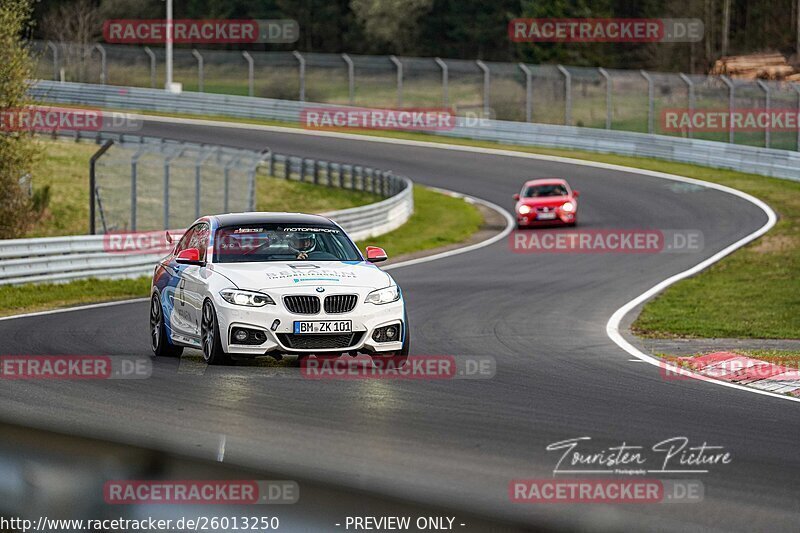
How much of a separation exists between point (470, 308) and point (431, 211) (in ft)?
63.9

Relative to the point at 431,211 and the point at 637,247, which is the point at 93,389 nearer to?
the point at 637,247

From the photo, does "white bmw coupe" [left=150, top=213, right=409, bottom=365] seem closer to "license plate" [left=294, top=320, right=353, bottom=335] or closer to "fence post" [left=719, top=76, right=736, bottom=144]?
"license plate" [left=294, top=320, right=353, bottom=335]

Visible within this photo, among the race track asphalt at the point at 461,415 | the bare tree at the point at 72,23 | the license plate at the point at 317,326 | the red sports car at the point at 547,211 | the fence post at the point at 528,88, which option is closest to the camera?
the race track asphalt at the point at 461,415

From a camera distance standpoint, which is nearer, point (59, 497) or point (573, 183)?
point (59, 497)

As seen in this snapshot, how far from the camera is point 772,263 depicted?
2580 centimetres

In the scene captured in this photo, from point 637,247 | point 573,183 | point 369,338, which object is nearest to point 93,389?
point 369,338

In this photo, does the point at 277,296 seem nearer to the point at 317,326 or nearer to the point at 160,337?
the point at 317,326

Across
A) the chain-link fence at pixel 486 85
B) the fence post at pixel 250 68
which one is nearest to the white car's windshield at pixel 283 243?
the chain-link fence at pixel 486 85

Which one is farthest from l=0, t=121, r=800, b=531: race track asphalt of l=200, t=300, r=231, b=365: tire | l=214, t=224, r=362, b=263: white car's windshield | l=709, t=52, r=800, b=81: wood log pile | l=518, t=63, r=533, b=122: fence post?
l=709, t=52, r=800, b=81: wood log pile

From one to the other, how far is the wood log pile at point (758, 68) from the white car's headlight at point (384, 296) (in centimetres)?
4862

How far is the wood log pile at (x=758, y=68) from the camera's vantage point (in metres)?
58.0

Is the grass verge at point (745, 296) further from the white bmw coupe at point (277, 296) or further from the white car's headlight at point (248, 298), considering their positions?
the white car's headlight at point (248, 298)

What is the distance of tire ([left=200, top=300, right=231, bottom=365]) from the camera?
459 inches

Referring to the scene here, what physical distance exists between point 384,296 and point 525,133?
4237 centimetres
